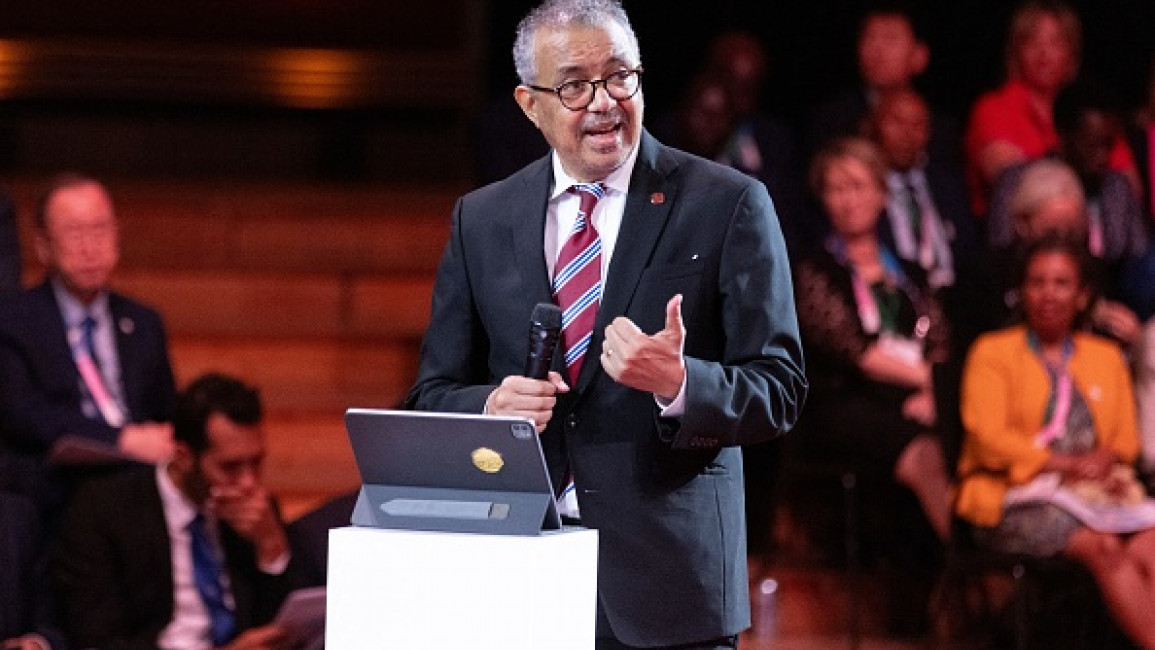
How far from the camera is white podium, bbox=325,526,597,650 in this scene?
217 centimetres

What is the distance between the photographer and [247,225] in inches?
269

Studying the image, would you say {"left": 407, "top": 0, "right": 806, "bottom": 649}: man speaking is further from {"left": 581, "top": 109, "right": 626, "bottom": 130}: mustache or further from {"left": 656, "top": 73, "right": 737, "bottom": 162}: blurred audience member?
{"left": 656, "top": 73, "right": 737, "bottom": 162}: blurred audience member

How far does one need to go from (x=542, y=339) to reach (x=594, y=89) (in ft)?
1.23

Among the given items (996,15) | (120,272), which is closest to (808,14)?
(996,15)

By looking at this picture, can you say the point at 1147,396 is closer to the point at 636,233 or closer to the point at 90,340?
the point at 90,340

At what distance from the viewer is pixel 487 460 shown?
7.06ft

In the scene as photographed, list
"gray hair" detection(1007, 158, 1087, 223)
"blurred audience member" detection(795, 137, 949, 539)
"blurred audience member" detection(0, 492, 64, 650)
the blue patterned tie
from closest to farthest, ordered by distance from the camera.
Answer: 1. "blurred audience member" detection(0, 492, 64, 650)
2. the blue patterned tie
3. "blurred audience member" detection(795, 137, 949, 539)
4. "gray hair" detection(1007, 158, 1087, 223)

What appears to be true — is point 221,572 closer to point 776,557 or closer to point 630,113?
point 776,557

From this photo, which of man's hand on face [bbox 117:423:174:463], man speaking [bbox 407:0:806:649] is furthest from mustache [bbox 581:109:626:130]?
man's hand on face [bbox 117:423:174:463]

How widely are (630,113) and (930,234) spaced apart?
3660 millimetres

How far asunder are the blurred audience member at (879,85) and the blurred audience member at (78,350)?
241 centimetres

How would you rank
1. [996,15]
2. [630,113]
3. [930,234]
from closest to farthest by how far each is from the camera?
[630,113] < [930,234] < [996,15]

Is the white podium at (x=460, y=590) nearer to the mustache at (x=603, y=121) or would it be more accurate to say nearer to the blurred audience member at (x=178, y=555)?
the mustache at (x=603, y=121)

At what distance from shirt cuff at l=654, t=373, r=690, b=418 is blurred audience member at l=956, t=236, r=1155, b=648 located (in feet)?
9.30
